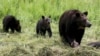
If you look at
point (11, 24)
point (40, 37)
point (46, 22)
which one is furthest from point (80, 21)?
point (11, 24)

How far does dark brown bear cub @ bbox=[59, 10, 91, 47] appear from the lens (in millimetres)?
8281

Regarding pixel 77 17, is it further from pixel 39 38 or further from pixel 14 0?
pixel 14 0

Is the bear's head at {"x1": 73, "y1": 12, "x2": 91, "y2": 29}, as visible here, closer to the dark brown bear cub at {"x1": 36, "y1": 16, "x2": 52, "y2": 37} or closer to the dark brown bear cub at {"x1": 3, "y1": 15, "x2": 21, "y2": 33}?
the dark brown bear cub at {"x1": 36, "y1": 16, "x2": 52, "y2": 37}

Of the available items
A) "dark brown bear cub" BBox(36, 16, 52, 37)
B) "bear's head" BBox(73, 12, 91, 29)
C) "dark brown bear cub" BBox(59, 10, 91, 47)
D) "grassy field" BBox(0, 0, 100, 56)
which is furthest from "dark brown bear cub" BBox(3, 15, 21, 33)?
"bear's head" BBox(73, 12, 91, 29)

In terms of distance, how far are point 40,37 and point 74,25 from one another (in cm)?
177

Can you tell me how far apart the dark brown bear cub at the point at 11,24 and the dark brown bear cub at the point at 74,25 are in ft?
10.1

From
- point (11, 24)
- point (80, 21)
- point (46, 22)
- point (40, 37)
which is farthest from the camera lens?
point (11, 24)

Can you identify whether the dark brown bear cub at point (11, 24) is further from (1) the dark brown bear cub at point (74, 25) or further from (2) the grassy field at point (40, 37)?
(1) the dark brown bear cub at point (74, 25)

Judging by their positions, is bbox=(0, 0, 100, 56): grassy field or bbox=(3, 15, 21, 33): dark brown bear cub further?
bbox=(3, 15, 21, 33): dark brown bear cub

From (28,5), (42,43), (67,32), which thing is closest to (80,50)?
(67,32)

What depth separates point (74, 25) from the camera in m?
8.30

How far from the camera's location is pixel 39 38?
378 inches

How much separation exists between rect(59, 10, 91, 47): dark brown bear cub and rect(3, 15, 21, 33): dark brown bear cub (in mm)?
3069

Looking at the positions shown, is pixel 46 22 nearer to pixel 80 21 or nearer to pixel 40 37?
pixel 40 37
